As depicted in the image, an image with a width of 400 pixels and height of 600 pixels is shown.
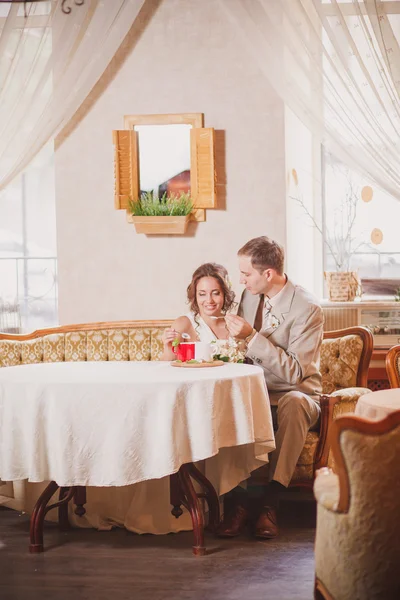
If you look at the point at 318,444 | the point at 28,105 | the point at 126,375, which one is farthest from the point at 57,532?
the point at 28,105

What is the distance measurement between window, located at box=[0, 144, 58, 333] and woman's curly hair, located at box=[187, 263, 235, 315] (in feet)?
8.67

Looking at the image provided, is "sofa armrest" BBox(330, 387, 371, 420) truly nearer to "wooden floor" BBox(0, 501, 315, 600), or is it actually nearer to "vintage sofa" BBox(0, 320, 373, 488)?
"vintage sofa" BBox(0, 320, 373, 488)

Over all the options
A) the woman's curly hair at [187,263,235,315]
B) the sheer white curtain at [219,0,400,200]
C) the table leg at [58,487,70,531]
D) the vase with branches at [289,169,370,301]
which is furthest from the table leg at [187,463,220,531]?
the vase with branches at [289,169,370,301]

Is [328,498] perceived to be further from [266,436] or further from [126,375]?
[126,375]

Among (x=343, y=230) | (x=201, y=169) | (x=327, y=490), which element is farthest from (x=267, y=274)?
(x=343, y=230)

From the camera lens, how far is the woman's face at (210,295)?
3662mm

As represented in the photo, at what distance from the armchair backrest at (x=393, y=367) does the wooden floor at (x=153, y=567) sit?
74 cm

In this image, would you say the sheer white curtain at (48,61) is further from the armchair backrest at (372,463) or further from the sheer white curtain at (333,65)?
the armchair backrest at (372,463)

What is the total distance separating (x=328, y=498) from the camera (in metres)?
2.15

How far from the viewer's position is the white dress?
332 centimetres

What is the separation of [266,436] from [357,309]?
80.9 inches

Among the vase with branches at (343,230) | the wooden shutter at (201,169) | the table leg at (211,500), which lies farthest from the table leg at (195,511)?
the vase with branches at (343,230)

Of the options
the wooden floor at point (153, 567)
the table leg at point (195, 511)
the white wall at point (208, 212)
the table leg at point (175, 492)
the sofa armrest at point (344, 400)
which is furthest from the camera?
the white wall at point (208, 212)

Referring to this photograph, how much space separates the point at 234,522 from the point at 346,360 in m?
1.14
